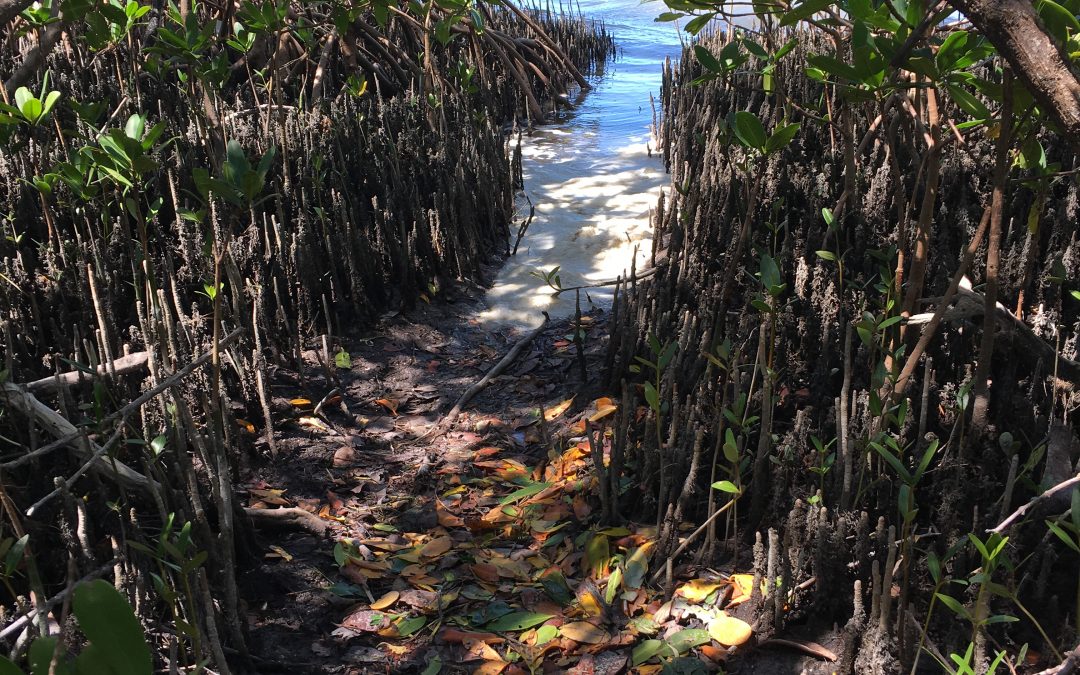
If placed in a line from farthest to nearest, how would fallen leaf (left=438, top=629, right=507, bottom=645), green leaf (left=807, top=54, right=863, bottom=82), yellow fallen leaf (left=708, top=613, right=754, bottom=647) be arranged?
1. fallen leaf (left=438, top=629, right=507, bottom=645)
2. yellow fallen leaf (left=708, top=613, right=754, bottom=647)
3. green leaf (left=807, top=54, right=863, bottom=82)

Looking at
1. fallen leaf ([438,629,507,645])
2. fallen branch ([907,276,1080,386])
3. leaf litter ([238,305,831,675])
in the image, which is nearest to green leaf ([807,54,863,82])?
fallen branch ([907,276,1080,386])

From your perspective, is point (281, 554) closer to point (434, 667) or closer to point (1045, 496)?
point (434, 667)

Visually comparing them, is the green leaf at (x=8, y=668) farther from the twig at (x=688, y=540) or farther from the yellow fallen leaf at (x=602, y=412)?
the yellow fallen leaf at (x=602, y=412)

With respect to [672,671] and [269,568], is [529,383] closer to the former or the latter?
[269,568]

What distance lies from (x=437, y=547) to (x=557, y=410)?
78cm

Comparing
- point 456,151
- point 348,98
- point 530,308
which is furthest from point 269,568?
point 348,98

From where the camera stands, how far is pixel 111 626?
633 mm

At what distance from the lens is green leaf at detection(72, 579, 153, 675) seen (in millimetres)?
622

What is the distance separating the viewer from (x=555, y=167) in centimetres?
562

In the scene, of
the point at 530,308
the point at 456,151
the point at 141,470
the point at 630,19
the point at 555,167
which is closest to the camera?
the point at 141,470

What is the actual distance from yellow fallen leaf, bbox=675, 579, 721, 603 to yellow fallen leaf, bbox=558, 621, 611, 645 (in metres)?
0.20

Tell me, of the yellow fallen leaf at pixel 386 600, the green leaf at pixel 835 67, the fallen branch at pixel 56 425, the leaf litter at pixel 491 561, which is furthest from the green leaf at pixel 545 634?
the green leaf at pixel 835 67

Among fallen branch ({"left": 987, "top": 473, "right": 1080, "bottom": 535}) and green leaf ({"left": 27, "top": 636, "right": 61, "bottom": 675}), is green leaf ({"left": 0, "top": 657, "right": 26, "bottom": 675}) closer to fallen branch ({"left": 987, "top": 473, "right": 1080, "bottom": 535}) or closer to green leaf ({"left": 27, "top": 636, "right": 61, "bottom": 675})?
green leaf ({"left": 27, "top": 636, "right": 61, "bottom": 675})

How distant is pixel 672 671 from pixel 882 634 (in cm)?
39
